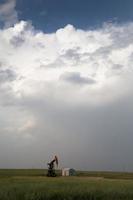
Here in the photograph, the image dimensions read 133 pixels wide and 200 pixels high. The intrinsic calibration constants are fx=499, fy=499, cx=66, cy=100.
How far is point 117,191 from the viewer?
37.1 m

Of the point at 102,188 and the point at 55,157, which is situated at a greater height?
the point at 55,157

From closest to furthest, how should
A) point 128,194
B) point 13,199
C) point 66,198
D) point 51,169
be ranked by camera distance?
point 13,199 → point 66,198 → point 128,194 → point 51,169

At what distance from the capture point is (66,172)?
61219mm

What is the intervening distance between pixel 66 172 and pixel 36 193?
92.2 feet

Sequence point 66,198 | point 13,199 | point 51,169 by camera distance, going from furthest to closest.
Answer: point 51,169
point 66,198
point 13,199

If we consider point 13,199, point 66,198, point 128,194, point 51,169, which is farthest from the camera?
point 51,169

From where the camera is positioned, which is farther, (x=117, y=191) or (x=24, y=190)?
(x=117, y=191)

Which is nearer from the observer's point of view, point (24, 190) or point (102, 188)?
point (24, 190)

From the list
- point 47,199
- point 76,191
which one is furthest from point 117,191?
point 47,199

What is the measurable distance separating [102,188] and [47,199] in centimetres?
655

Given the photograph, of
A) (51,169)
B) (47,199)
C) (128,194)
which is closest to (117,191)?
(128,194)

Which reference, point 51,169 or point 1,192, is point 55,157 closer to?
point 51,169

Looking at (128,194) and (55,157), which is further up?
(55,157)

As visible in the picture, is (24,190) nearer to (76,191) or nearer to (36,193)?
(36,193)
